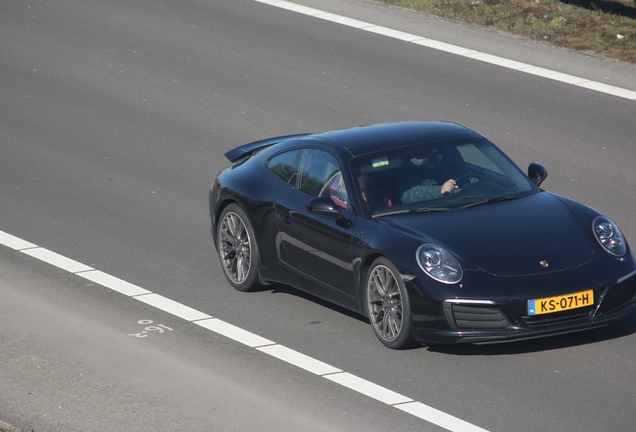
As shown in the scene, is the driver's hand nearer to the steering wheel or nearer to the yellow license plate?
the steering wheel

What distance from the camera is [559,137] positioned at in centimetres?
1416

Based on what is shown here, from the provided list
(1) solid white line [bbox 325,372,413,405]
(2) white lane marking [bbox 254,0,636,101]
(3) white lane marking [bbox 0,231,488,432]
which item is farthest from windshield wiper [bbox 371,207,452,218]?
(2) white lane marking [bbox 254,0,636,101]

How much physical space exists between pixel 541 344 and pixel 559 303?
1.99ft

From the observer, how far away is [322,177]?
9.55m

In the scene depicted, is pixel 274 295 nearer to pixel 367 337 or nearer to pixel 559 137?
pixel 367 337

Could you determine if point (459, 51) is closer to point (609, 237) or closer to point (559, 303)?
point (609, 237)

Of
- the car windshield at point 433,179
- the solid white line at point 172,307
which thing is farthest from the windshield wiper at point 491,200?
the solid white line at point 172,307

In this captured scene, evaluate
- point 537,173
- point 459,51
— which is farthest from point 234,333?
point 459,51

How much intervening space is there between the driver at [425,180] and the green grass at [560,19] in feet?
28.0

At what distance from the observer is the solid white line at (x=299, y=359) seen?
8.24 meters

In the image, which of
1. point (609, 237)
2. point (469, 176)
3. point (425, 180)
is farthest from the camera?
point (469, 176)

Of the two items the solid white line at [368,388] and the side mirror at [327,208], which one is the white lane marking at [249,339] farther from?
the side mirror at [327,208]

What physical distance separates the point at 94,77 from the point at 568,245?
1032cm

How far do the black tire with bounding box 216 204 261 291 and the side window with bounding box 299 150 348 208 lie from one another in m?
0.75
